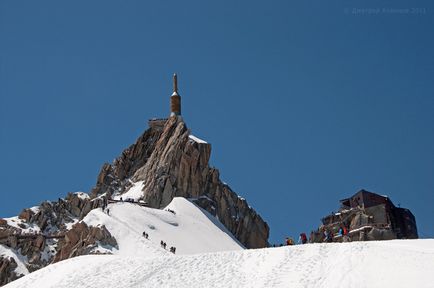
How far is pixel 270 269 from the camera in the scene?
36531 mm

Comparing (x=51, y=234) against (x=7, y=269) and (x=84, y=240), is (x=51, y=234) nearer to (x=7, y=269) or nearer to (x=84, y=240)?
(x=7, y=269)

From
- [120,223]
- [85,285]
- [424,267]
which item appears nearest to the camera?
[424,267]

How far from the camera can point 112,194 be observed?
315 ft

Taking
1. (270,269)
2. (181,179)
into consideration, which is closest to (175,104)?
(181,179)

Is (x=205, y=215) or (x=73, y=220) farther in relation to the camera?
(x=73, y=220)

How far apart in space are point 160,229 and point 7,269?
2579cm

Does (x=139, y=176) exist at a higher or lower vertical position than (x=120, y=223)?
higher

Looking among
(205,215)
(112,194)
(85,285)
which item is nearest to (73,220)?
(112,194)

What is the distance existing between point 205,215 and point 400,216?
70.6ft

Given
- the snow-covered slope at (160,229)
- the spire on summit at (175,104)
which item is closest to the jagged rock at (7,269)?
the snow-covered slope at (160,229)

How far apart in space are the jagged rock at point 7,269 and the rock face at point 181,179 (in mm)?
16358

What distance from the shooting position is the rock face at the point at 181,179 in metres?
90.8

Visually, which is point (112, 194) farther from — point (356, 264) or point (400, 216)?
point (356, 264)

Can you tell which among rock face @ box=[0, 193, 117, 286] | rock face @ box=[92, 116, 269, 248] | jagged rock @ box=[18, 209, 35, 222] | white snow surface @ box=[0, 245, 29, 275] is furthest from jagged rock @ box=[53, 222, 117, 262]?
jagged rock @ box=[18, 209, 35, 222]
